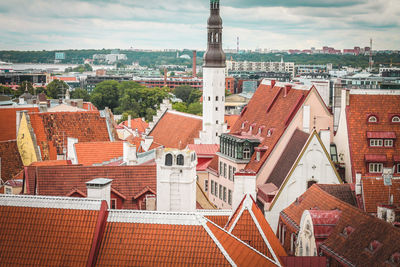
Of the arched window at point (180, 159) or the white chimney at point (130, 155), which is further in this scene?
the white chimney at point (130, 155)

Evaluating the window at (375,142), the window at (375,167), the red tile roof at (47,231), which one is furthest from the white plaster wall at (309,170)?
the red tile roof at (47,231)

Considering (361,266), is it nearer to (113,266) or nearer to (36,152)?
(113,266)

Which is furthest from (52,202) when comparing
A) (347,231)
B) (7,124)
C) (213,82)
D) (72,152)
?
(213,82)

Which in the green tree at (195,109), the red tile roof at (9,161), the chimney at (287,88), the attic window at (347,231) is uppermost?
the chimney at (287,88)

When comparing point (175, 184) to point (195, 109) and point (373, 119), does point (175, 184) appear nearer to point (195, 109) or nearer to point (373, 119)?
point (373, 119)

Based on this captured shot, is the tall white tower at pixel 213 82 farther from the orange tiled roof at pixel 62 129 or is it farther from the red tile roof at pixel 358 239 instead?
the red tile roof at pixel 358 239

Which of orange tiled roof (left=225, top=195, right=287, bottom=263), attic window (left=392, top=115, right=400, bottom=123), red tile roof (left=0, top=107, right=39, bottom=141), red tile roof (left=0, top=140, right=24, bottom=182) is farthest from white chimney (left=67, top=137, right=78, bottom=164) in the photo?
attic window (left=392, top=115, right=400, bottom=123)

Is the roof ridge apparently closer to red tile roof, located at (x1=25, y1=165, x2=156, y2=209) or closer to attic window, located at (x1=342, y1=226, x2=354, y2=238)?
red tile roof, located at (x1=25, y1=165, x2=156, y2=209)
